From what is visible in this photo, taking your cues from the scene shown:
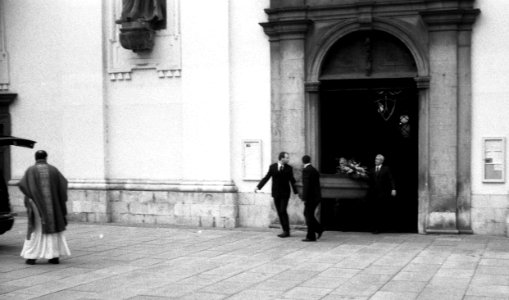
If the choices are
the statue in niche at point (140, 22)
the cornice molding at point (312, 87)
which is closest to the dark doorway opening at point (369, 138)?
the cornice molding at point (312, 87)

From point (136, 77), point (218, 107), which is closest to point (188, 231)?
point (218, 107)

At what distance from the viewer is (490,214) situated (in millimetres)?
14438

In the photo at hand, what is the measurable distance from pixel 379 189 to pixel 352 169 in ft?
2.36

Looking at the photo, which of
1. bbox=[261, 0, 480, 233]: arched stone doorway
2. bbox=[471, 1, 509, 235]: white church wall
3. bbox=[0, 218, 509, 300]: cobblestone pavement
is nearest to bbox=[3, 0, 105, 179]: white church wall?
bbox=[0, 218, 509, 300]: cobblestone pavement

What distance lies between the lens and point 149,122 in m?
17.3

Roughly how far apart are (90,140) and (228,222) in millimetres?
4208

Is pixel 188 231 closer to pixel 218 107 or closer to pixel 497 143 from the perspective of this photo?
pixel 218 107

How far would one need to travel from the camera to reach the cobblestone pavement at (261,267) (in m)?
9.05

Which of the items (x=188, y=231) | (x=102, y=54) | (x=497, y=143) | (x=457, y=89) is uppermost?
(x=102, y=54)

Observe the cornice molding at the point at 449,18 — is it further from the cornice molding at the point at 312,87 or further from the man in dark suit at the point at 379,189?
the man in dark suit at the point at 379,189

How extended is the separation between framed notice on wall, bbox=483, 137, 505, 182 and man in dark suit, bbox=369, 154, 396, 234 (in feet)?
6.30

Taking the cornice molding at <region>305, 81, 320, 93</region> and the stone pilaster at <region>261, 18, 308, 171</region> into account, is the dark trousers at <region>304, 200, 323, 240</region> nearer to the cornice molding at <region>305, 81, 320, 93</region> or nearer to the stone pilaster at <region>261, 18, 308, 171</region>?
the stone pilaster at <region>261, 18, 308, 171</region>

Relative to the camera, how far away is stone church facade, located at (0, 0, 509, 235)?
14594 mm

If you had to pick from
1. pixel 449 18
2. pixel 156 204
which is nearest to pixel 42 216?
pixel 156 204
